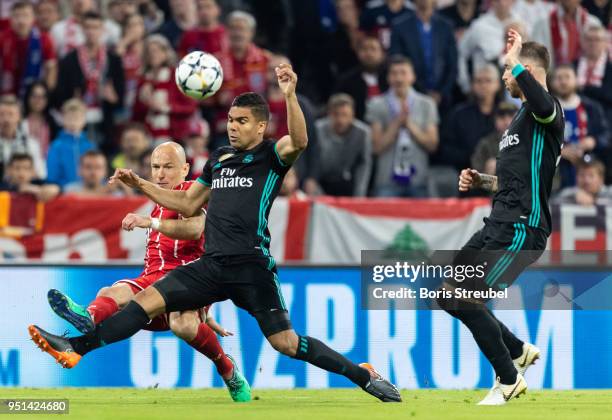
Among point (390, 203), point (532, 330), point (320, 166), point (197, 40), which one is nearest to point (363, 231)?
point (390, 203)

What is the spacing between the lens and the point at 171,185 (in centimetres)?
992

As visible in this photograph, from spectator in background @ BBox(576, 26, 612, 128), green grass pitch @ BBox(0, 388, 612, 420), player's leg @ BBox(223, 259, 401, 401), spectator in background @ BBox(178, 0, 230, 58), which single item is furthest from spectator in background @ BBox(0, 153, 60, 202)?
spectator in background @ BBox(576, 26, 612, 128)

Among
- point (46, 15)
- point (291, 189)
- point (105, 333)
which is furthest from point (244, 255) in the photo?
point (46, 15)

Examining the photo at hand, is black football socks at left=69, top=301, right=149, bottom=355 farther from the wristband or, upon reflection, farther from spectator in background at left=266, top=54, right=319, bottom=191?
spectator in background at left=266, top=54, right=319, bottom=191

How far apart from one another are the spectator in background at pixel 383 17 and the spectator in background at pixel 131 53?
2.96m

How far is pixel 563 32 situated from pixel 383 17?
7.92ft

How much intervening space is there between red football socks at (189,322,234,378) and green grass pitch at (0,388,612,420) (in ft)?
0.83

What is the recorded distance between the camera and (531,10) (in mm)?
17625

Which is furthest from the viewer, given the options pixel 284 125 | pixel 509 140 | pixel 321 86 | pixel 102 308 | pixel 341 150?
pixel 321 86

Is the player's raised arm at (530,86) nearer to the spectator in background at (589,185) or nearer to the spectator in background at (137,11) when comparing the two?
the spectator in background at (589,185)

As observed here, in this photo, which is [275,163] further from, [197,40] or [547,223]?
[197,40]

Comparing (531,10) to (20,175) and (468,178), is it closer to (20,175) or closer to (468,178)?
(20,175)

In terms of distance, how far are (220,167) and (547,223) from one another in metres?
2.34

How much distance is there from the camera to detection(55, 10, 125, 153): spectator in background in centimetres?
1630
